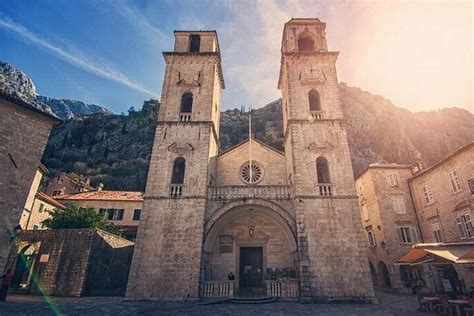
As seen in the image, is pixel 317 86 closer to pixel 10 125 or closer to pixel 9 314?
pixel 10 125

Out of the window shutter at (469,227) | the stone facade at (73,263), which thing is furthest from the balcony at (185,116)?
the window shutter at (469,227)

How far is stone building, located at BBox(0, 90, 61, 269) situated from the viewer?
11.3 m

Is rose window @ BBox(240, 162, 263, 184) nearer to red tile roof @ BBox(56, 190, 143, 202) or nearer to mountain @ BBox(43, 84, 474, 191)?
red tile roof @ BBox(56, 190, 143, 202)

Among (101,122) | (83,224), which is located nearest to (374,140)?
(83,224)

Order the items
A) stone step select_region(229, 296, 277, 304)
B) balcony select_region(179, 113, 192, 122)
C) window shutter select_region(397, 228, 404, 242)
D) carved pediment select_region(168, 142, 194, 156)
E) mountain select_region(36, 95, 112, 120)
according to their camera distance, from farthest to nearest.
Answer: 1. mountain select_region(36, 95, 112, 120)
2. window shutter select_region(397, 228, 404, 242)
3. balcony select_region(179, 113, 192, 122)
4. carved pediment select_region(168, 142, 194, 156)
5. stone step select_region(229, 296, 277, 304)

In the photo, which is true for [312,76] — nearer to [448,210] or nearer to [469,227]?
[448,210]

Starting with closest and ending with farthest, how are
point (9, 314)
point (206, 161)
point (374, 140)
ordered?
point (9, 314) → point (206, 161) → point (374, 140)

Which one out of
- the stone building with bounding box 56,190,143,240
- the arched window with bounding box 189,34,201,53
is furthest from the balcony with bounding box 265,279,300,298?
the stone building with bounding box 56,190,143,240

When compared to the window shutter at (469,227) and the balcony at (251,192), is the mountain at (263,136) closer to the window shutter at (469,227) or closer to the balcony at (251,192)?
the window shutter at (469,227)

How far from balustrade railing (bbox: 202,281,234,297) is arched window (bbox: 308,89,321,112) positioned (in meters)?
14.1

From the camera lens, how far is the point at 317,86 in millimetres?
19859

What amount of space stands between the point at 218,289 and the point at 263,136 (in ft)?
167

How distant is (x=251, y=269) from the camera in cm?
1733

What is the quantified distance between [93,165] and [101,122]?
67.5 ft
